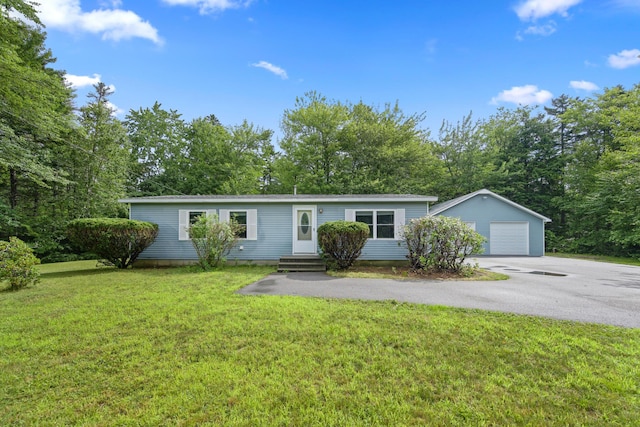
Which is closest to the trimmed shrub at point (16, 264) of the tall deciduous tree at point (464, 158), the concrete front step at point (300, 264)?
the concrete front step at point (300, 264)

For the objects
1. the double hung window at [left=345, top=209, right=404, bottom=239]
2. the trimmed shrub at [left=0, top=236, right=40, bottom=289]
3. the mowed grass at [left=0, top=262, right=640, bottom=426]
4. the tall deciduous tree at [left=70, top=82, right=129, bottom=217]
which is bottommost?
the mowed grass at [left=0, top=262, right=640, bottom=426]

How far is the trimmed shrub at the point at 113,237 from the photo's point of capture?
8992 mm

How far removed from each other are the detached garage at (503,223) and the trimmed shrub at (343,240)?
9049 millimetres

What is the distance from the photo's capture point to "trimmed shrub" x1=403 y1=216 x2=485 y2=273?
837 cm

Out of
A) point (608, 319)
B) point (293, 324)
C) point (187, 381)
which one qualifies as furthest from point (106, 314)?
point (608, 319)

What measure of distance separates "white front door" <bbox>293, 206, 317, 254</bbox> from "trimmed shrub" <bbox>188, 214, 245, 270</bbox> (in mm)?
2310

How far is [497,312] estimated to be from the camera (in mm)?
4613

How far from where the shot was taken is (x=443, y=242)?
8.46 metres

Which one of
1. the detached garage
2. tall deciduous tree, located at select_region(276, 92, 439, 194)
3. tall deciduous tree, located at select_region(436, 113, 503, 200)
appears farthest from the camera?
tall deciduous tree, located at select_region(436, 113, 503, 200)

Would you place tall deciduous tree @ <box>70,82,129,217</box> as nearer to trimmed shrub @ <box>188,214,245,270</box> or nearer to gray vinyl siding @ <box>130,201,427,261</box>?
gray vinyl siding @ <box>130,201,427,261</box>

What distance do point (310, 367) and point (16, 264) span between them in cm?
830

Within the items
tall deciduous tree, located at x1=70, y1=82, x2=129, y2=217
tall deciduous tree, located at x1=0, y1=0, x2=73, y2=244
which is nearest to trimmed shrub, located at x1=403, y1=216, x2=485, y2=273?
tall deciduous tree, located at x1=0, y1=0, x2=73, y2=244

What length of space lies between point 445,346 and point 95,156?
802 inches

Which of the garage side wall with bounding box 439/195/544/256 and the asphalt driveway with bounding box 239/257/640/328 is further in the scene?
the garage side wall with bounding box 439/195/544/256
